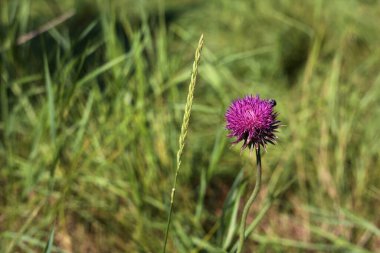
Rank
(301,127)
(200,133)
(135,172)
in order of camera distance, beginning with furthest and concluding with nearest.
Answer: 1. (200,133)
2. (301,127)
3. (135,172)

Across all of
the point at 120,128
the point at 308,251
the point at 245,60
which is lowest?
the point at 308,251

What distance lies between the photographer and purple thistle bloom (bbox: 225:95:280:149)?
98cm

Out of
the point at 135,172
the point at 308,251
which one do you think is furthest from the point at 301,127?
the point at 135,172

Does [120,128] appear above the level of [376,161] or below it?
below

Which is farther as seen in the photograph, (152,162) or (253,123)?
(152,162)

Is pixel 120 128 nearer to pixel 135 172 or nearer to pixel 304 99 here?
pixel 135 172

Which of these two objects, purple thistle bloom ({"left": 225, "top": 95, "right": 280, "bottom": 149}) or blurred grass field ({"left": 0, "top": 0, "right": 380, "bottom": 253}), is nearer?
purple thistle bloom ({"left": 225, "top": 95, "right": 280, "bottom": 149})

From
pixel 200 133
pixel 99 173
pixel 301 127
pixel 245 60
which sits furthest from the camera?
pixel 245 60

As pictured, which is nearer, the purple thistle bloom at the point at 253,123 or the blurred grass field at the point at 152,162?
the purple thistle bloom at the point at 253,123

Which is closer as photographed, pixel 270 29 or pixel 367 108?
pixel 367 108

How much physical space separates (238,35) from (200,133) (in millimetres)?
918

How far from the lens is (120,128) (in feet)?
5.74

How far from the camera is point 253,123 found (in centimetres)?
98

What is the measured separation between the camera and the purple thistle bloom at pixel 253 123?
0.98 m
